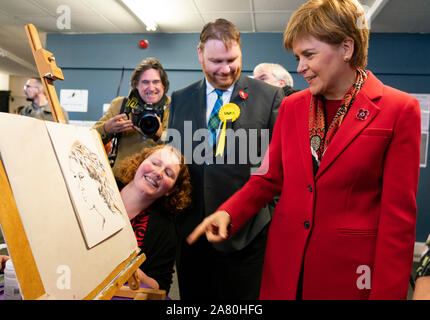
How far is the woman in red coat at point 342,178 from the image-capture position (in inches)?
29.4

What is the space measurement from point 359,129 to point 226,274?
77cm

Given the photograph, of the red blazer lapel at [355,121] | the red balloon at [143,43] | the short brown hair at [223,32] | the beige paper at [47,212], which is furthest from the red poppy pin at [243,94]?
the red balloon at [143,43]

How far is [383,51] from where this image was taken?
360 centimetres

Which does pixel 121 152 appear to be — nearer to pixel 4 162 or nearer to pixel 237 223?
pixel 237 223

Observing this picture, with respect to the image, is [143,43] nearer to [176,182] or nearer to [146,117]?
[146,117]

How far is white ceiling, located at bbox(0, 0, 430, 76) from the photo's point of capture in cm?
298

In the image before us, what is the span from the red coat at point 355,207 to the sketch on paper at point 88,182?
35 cm

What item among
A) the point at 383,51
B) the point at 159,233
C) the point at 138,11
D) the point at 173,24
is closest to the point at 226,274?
the point at 159,233

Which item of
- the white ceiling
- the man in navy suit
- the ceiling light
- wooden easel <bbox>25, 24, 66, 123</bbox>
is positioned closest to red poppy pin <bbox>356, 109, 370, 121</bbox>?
the man in navy suit

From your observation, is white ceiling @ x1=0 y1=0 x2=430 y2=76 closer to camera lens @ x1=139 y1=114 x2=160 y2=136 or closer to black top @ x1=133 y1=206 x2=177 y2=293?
camera lens @ x1=139 y1=114 x2=160 y2=136

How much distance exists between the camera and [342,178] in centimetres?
79

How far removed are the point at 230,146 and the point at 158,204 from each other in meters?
0.46

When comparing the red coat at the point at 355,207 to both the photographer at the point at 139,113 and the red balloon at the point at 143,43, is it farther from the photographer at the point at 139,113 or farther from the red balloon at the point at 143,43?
the red balloon at the point at 143,43

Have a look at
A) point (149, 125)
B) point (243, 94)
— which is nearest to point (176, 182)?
point (149, 125)
